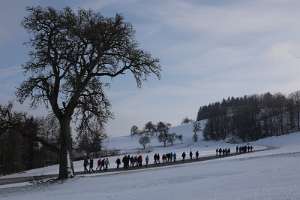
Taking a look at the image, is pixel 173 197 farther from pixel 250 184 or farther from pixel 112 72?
pixel 112 72

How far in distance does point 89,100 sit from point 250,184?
54.9ft

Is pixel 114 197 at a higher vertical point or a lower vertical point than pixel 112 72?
lower

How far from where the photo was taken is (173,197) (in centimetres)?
1897

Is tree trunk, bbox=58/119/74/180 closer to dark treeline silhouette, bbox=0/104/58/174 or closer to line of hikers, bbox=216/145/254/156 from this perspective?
dark treeline silhouette, bbox=0/104/58/174

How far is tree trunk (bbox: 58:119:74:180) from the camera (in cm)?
3400

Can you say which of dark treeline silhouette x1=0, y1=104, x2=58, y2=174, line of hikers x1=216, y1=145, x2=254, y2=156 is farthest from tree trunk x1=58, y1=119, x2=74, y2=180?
line of hikers x1=216, y1=145, x2=254, y2=156

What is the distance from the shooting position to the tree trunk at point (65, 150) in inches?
1339

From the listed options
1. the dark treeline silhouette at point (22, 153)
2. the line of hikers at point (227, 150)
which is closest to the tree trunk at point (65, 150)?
the dark treeline silhouette at point (22, 153)

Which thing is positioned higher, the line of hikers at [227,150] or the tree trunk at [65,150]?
the tree trunk at [65,150]

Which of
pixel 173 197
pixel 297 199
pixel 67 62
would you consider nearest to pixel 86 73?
pixel 67 62

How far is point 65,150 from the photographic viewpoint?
34.0 metres

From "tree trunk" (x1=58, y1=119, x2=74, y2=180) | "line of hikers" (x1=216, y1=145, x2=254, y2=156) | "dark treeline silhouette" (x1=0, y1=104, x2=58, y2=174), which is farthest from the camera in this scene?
"line of hikers" (x1=216, y1=145, x2=254, y2=156)

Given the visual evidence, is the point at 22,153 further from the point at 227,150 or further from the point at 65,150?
the point at 65,150

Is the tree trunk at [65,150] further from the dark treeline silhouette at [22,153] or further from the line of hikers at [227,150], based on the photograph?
the line of hikers at [227,150]
